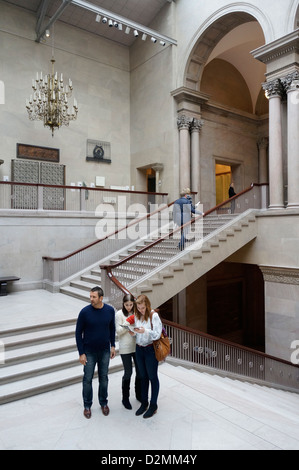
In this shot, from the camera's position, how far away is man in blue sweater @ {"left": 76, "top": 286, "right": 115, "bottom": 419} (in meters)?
4.22

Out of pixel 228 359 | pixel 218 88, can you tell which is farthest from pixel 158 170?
pixel 228 359

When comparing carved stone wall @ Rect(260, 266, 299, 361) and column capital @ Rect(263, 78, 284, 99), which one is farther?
column capital @ Rect(263, 78, 284, 99)

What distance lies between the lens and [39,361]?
600 cm

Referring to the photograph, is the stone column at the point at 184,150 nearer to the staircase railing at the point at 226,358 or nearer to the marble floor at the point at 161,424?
the staircase railing at the point at 226,358

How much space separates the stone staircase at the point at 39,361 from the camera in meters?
5.24

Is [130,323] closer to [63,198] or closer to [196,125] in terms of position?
[63,198]

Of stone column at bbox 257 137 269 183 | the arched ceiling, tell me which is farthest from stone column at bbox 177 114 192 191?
stone column at bbox 257 137 269 183

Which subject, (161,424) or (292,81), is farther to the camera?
(292,81)

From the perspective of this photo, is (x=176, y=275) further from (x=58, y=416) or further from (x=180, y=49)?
(x=180, y=49)

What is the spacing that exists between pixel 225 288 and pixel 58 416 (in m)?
13.7

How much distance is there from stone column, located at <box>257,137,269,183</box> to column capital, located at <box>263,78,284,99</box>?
7193 mm

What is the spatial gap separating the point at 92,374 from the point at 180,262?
17.3 ft

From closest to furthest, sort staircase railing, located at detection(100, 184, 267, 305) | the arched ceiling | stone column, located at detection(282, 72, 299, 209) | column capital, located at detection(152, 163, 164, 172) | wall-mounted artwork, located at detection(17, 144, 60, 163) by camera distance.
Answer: staircase railing, located at detection(100, 184, 267, 305) → stone column, located at detection(282, 72, 299, 209) → the arched ceiling → wall-mounted artwork, located at detection(17, 144, 60, 163) → column capital, located at detection(152, 163, 164, 172)

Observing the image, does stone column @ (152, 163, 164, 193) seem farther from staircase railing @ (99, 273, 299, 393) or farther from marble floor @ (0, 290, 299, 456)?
marble floor @ (0, 290, 299, 456)
